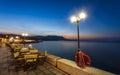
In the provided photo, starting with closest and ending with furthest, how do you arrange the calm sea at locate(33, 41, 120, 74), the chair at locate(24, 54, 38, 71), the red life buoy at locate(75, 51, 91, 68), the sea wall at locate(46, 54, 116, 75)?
the sea wall at locate(46, 54, 116, 75), the red life buoy at locate(75, 51, 91, 68), the chair at locate(24, 54, 38, 71), the calm sea at locate(33, 41, 120, 74)

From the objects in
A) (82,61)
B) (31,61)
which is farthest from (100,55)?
(31,61)

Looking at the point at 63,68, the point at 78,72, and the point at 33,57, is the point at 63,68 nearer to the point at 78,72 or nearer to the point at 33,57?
the point at 78,72

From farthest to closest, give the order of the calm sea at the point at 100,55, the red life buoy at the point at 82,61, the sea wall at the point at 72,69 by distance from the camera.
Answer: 1. the calm sea at the point at 100,55
2. the red life buoy at the point at 82,61
3. the sea wall at the point at 72,69

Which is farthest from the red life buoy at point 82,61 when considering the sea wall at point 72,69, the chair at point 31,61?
the chair at point 31,61

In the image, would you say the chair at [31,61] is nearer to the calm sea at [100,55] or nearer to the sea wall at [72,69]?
the sea wall at [72,69]

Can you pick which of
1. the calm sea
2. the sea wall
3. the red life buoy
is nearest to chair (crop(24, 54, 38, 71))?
the sea wall

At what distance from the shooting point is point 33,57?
5297 millimetres

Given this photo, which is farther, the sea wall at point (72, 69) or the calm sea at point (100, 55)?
the calm sea at point (100, 55)

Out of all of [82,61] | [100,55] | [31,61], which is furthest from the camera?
[100,55]

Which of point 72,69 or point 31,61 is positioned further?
point 31,61

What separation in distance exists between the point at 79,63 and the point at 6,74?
354 cm

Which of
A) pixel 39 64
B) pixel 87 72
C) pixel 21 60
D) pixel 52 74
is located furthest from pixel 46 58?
pixel 87 72

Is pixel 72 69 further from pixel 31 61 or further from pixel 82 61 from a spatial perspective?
pixel 31 61

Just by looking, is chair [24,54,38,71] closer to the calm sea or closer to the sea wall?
the sea wall
